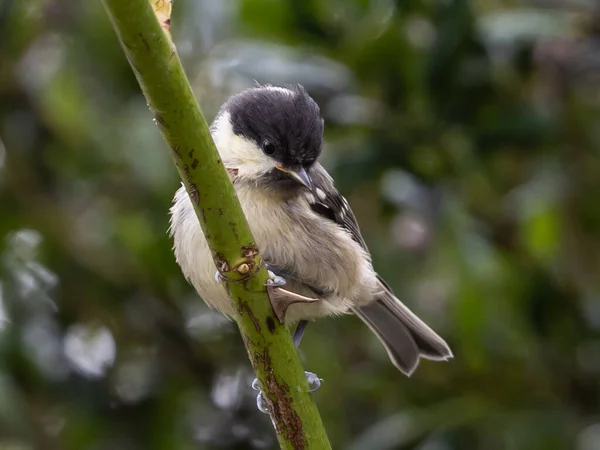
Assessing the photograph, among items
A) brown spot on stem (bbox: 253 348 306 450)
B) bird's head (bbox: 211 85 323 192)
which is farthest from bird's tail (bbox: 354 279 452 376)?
brown spot on stem (bbox: 253 348 306 450)

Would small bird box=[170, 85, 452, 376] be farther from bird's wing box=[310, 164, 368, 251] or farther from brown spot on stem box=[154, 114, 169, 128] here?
brown spot on stem box=[154, 114, 169, 128]

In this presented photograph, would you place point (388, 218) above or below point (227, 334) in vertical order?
above

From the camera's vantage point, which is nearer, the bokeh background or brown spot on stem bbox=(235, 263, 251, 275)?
brown spot on stem bbox=(235, 263, 251, 275)

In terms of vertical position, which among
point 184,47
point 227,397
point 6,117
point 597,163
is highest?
point 184,47

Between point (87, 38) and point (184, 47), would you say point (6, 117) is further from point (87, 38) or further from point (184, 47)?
point (184, 47)

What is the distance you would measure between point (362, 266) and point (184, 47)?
872 mm

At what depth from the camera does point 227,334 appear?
2.91m

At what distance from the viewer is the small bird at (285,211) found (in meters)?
2.18

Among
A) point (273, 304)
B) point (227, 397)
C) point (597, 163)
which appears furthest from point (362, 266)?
point (273, 304)

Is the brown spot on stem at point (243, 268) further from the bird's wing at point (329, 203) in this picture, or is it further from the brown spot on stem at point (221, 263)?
the bird's wing at point (329, 203)

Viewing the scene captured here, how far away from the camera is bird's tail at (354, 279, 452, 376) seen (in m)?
2.56

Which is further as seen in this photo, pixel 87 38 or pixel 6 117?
pixel 6 117

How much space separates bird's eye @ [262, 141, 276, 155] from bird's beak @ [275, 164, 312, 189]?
54 millimetres

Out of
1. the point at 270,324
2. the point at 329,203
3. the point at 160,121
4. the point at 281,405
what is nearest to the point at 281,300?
the point at 270,324
